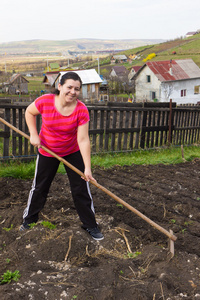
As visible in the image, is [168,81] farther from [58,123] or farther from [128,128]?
[58,123]

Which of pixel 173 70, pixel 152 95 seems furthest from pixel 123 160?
pixel 173 70

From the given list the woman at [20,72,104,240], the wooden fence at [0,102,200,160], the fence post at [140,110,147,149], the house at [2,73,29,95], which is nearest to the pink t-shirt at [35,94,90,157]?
the woman at [20,72,104,240]

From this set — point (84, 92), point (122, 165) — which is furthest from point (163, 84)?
point (122, 165)

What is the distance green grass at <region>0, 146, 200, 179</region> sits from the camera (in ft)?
18.5

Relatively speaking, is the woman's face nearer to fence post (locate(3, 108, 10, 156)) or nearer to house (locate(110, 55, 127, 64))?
fence post (locate(3, 108, 10, 156))

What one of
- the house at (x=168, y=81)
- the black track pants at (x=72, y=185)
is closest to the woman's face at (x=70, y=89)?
the black track pants at (x=72, y=185)

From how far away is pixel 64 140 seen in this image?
3510 millimetres

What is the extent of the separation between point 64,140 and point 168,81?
1469 inches

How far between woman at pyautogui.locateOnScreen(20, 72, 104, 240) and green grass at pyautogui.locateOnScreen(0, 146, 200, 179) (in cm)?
200

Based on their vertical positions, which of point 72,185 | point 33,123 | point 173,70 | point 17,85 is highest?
point 173,70

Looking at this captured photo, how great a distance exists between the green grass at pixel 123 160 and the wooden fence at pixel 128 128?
0.24m

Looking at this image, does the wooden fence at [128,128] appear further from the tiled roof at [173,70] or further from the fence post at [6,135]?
the tiled roof at [173,70]

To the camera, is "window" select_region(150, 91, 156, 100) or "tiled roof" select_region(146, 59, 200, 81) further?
"window" select_region(150, 91, 156, 100)

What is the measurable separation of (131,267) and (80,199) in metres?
0.92
